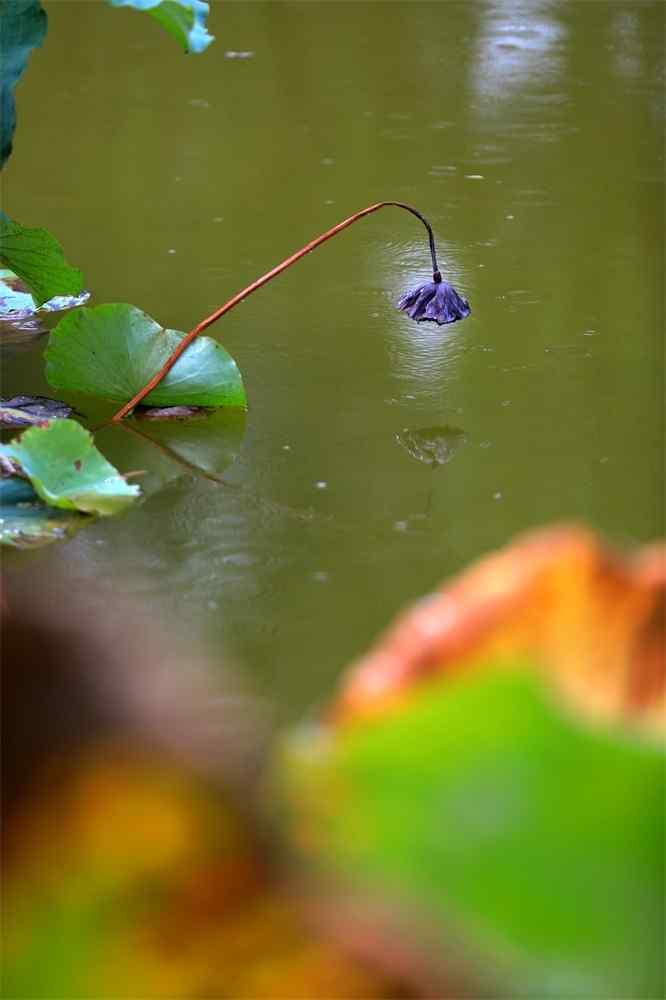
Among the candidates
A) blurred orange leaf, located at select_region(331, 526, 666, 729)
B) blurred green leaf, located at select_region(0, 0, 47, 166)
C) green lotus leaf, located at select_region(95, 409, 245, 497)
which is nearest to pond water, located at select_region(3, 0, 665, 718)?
green lotus leaf, located at select_region(95, 409, 245, 497)

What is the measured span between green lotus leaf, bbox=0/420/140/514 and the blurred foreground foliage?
1.24m

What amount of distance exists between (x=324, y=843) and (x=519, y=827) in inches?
0.9

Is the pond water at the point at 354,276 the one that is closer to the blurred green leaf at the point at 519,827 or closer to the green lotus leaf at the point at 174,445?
the green lotus leaf at the point at 174,445

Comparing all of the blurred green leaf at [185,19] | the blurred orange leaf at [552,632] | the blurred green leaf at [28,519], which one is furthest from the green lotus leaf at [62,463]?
the blurred orange leaf at [552,632]

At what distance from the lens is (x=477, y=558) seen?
1.32 m

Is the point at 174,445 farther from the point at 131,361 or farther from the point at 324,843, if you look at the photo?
the point at 324,843

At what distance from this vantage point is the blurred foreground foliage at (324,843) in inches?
6.2

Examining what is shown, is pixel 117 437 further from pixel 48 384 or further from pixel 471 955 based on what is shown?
pixel 471 955

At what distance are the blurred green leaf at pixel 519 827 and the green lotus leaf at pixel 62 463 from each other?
1.25m

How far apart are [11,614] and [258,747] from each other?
36mm

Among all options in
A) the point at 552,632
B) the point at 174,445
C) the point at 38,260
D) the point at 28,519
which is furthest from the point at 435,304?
the point at 552,632

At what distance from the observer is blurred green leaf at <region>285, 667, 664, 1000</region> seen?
0.52 feet

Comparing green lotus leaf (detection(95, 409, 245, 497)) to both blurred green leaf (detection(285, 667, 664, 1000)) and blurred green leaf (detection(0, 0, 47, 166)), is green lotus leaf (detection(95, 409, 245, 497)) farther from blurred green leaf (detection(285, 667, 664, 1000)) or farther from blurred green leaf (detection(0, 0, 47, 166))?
blurred green leaf (detection(285, 667, 664, 1000))

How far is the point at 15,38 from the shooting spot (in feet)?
5.04
